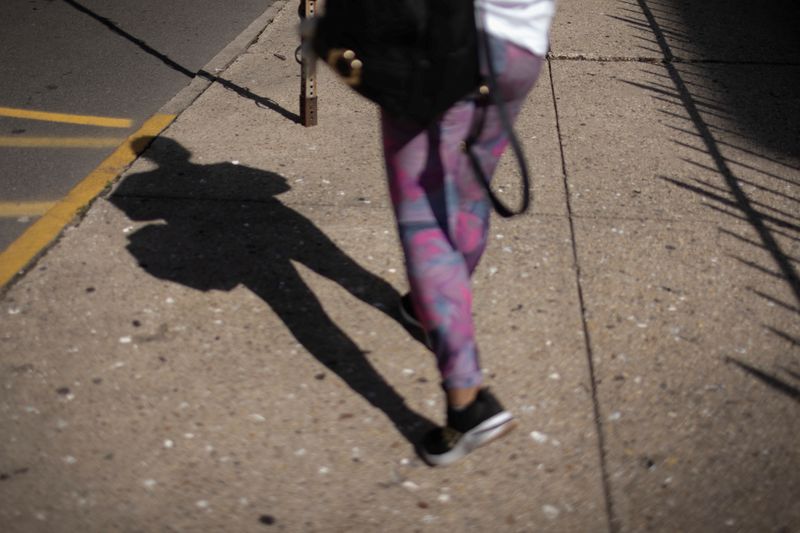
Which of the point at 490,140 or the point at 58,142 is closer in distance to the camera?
the point at 490,140

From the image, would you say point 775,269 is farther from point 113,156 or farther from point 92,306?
point 113,156

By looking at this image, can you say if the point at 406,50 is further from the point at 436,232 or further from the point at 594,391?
the point at 594,391

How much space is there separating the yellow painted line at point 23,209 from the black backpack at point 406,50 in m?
2.44

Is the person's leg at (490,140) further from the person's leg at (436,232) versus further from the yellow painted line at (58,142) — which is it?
the yellow painted line at (58,142)

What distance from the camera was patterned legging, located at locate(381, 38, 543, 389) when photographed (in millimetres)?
2588

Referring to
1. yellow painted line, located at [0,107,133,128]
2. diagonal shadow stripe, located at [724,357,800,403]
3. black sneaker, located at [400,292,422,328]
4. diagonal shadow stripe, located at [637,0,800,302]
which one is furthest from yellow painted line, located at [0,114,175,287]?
diagonal shadow stripe, located at [637,0,800,302]

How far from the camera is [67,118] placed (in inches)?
223

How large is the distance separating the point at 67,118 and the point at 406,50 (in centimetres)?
383

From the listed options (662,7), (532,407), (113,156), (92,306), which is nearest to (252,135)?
(113,156)

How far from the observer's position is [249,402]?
10.4 ft

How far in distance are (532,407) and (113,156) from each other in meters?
2.87

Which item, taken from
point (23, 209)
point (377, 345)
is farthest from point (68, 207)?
point (377, 345)

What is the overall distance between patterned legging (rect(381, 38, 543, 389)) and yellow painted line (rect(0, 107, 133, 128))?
327 centimetres

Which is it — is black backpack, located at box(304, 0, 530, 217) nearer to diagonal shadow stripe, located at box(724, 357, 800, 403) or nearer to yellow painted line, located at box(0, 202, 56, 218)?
diagonal shadow stripe, located at box(724, 357, 800, 403)
